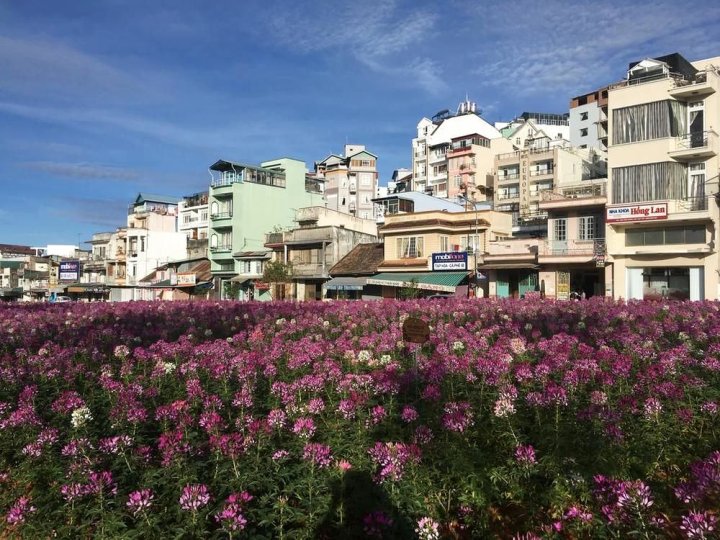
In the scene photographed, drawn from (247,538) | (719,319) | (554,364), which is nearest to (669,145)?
(719,319)

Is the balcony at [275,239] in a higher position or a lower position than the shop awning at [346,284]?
higher

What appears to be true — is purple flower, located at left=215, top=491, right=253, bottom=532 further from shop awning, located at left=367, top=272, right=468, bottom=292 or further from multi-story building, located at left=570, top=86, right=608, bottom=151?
multi-story building, located at left=570, top=86, right=608, bottom=151

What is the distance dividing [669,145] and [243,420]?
32.4 metres

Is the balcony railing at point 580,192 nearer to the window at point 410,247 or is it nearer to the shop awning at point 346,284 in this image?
the window at point 410,247

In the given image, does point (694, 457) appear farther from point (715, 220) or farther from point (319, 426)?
point (715, 220)

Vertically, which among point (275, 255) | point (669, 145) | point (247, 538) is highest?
point (669, 145)

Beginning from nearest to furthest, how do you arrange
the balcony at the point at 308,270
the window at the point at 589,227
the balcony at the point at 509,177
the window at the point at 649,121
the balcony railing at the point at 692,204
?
the balcony railing at the point at 692,204, the window at the point at 649,121, the window at the point at 589,227, the balcony at the point at 308,270, the balcony at the point at 509,177

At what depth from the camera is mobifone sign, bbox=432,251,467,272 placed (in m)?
35.5

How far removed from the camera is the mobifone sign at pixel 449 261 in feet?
117

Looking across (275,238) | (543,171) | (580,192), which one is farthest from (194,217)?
(580,192)

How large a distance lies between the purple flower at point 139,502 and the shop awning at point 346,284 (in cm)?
3497

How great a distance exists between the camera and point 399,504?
165 inches

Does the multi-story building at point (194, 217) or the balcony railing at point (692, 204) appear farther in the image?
the multi-story building at point (194, 217)

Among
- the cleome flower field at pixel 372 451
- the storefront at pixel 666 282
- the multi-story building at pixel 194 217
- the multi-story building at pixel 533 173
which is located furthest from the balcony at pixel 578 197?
the multi-story building at pixel 194 217
